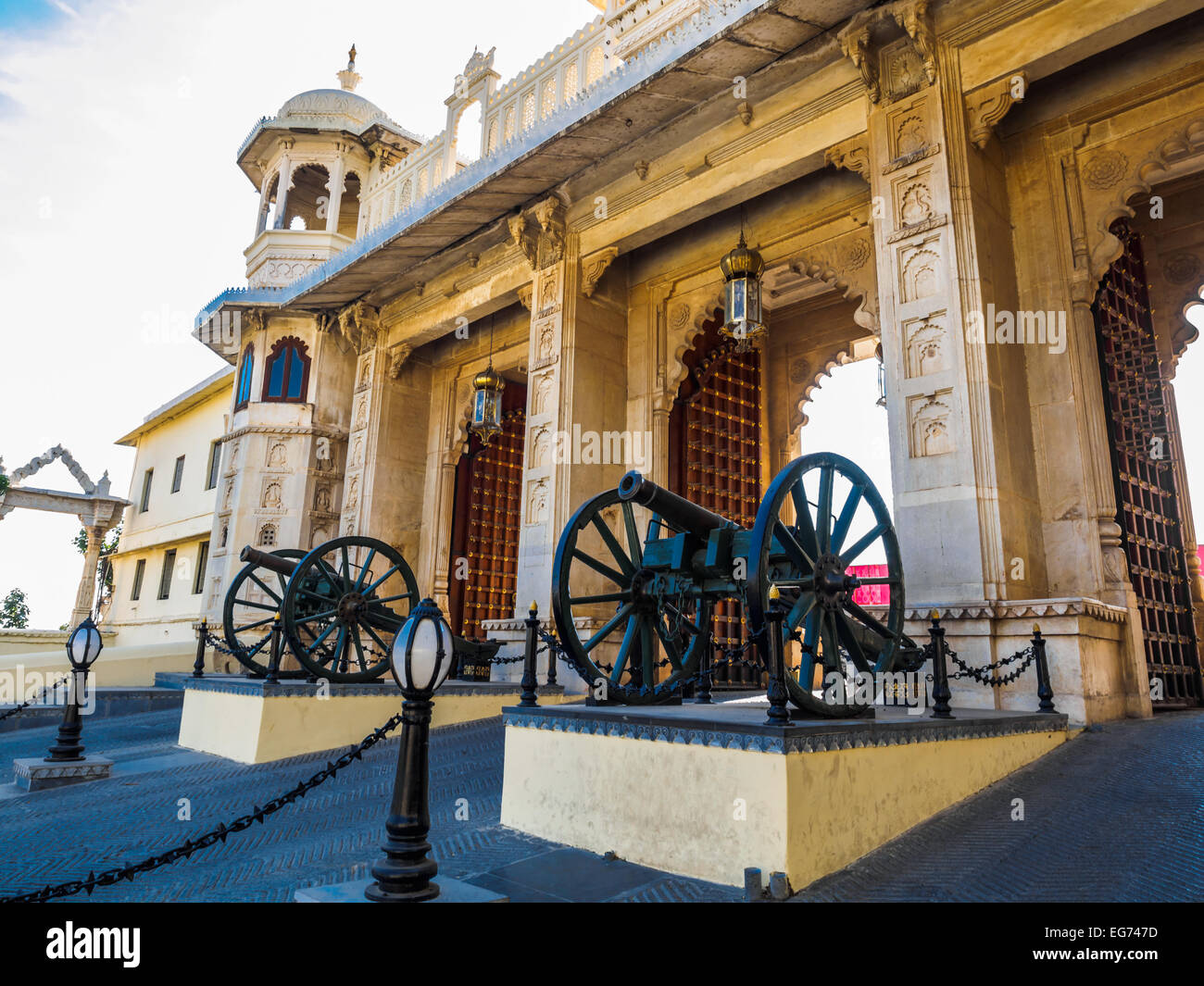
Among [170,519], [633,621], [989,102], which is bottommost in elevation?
[633,621]

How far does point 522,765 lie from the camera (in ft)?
15.7

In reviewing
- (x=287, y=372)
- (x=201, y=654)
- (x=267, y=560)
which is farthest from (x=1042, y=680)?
(x=287, y=372)


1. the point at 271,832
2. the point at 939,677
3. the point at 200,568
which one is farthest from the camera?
the point at 200,568

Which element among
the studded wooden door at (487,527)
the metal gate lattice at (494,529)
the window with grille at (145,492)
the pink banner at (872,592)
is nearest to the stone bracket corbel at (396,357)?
the studded wooden door at (487,527)

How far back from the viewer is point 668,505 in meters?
4.81

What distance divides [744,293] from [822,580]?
435 cm

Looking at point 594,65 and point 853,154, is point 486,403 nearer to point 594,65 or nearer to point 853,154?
point 594,65

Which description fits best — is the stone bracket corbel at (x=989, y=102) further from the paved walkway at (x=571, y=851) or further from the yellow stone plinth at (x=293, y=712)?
the yellow stone plinth at (x=293, y=712)

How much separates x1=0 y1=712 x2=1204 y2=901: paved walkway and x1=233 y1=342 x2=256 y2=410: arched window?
34.3 feet

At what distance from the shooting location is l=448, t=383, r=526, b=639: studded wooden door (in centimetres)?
1528

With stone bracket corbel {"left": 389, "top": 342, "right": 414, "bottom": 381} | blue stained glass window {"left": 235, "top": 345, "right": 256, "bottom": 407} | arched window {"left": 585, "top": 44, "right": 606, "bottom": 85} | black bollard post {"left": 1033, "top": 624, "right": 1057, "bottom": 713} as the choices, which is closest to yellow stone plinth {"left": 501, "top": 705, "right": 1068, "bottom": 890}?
black bollard post {"left": 1033, "top": 624, "right": 1057, "bottom": 713}

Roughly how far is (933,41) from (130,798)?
960 centimetres

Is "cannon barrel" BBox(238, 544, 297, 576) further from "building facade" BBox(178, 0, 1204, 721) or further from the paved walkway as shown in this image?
"building facade" BBox(178, 0, 1204, 721)
